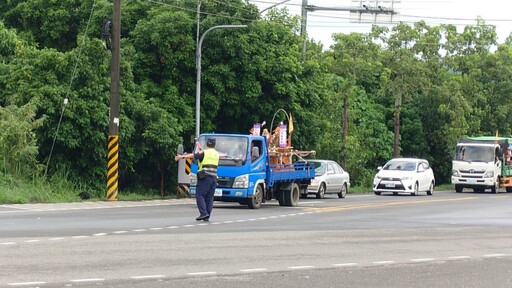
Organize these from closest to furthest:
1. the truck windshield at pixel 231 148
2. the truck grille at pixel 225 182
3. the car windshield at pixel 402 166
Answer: the truck grille at pixel 225 182 < the truck windshield at pixel 231 148 < the car windshield at pixel 402 166

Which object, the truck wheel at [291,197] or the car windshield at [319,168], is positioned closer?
the truck wheel at [291,197]

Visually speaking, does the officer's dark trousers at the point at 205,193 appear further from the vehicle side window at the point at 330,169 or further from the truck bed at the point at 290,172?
the vehicle side window at the point at 330,169

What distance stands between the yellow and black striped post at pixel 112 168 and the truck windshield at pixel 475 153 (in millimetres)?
25545

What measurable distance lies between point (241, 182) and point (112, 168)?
→ 224 inches

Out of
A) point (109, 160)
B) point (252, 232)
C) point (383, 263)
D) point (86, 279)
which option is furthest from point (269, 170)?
point (86, 279)

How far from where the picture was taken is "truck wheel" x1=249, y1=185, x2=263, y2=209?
2830 centimetres

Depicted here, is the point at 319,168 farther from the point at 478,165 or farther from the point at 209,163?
the point at 209,163

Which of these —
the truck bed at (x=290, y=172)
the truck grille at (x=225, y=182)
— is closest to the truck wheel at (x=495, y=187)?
the truck bed at (x=290, y=172)

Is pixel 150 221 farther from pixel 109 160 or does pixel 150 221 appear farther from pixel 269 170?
pixel 109 160

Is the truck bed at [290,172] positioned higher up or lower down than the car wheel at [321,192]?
higher up

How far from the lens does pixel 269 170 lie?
29344mm

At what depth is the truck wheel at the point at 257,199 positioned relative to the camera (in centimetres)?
2830

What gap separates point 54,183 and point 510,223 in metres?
14.4

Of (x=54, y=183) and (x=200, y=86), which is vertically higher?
(x=200, y=86)
